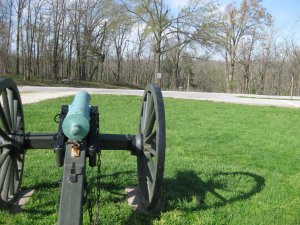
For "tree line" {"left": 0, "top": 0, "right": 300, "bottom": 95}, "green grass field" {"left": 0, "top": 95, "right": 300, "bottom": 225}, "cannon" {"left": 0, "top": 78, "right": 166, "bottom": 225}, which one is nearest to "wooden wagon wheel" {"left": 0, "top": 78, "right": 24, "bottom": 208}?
"cannon" {"left": 0, "top": 78, "right": 166, "bottom": 225}

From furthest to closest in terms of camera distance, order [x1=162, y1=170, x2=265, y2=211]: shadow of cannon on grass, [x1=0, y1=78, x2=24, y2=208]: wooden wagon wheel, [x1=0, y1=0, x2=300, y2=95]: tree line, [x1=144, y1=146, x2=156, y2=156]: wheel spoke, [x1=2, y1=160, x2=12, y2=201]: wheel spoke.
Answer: [x1=0, y1=0, x2=300, y2=95]: tree line
[x1=162, y1=170, x2=265, y2=211]: shadow of cannon on grass
[x1=2, y1=160, x2=12, y2=201]: wheel spoke
[x1=0, y1=78, x2=24, y2=208]: wooden wagon wheel
[x1=144, y1=146, x2=156, y2=156]: wheel spoke

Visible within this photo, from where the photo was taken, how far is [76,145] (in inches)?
110

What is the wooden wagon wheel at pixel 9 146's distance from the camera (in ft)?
11.6

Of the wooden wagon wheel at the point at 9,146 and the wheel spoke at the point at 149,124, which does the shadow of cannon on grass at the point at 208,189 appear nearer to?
the wheel spoke at the point at 149,124

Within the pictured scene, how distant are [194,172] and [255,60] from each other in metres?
49.0

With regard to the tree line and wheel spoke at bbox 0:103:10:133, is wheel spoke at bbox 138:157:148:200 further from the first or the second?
the tree line

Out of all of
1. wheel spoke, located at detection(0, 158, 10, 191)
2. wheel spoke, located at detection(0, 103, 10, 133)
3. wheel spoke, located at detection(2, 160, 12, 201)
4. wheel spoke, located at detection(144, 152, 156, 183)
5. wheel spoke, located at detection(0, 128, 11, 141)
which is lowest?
wheel spoke, located at detection(2, 160, 12, 201)

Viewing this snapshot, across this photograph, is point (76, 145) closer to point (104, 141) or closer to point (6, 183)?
point (104, 141)

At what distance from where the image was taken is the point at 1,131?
344cm

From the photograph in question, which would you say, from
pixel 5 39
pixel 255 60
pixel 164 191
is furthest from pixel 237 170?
pixel 255 60

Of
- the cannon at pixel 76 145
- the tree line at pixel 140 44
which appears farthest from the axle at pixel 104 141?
the tree line at pixel 140 44

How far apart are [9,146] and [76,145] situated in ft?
3.63

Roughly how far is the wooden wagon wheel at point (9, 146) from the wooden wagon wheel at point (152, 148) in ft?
3.86

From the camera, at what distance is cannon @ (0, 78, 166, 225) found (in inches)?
106
